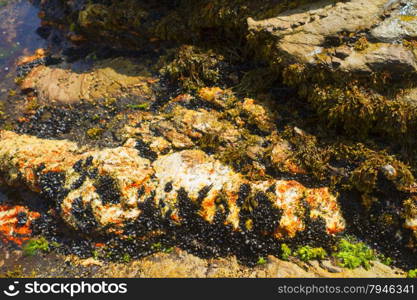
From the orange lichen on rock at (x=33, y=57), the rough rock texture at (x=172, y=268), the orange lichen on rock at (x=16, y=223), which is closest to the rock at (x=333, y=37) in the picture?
the rough rock texture at (x=172, y=268)

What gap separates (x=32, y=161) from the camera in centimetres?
884

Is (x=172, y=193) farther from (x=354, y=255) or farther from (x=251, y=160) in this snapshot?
(x=354, y=255)

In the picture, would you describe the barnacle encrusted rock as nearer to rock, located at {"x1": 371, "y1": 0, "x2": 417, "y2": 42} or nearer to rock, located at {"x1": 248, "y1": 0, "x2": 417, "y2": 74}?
rock, located at {"x1": 248, "y1": 0, "x2": 417, "y2": 74}

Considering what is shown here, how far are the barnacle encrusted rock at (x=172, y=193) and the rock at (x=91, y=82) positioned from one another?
9.57ft

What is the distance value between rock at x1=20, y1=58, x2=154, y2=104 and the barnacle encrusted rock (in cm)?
292

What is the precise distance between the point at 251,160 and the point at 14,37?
42.0 ft

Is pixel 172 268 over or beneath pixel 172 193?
beneath

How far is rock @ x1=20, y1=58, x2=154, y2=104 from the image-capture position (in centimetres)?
1059

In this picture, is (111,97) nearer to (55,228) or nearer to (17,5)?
(55,228)

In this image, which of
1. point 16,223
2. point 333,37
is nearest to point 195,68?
point 333,37

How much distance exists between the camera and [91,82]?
11102 mm

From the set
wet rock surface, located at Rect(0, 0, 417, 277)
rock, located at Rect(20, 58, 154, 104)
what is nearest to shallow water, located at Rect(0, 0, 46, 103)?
rock, located at Rect(20, 58, 154, 104)

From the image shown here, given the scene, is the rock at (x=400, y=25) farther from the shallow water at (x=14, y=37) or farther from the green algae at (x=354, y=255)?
the shallow water at (x=14, y=37)

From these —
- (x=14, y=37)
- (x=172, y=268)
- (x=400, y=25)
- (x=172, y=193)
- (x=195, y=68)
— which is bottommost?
(x=172, y=268)
